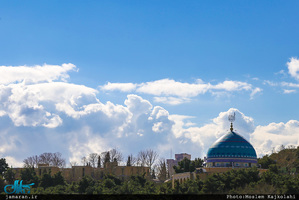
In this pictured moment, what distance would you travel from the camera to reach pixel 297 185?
139 ft

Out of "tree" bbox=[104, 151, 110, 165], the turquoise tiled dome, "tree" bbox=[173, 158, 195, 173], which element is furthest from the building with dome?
"tree" bbox=[104, 151, 110, 165]

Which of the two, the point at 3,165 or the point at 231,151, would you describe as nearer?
the point at 231,151

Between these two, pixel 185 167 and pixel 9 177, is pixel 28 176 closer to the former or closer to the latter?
pixel 9 177

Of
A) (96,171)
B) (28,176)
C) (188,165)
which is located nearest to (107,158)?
(96,171)

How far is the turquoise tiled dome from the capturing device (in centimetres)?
6650

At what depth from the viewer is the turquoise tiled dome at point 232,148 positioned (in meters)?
66.5

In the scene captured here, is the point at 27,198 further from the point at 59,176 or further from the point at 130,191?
the point at 59,176

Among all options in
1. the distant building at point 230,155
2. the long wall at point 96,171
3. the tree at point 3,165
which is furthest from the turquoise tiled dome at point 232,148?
the tree at point 3,165

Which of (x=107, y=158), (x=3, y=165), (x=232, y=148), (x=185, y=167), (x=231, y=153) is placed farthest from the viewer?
(x=107, y=158)

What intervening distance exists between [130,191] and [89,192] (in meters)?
6.04

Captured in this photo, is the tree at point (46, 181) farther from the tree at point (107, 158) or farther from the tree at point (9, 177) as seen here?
the tree at point (107, 158)

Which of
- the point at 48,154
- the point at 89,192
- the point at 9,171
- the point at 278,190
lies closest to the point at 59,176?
the point at 9,171

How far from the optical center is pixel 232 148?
6681cm

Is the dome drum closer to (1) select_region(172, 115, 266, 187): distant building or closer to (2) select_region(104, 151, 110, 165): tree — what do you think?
(1) select_region(172, 115, 266, 187): distant building
